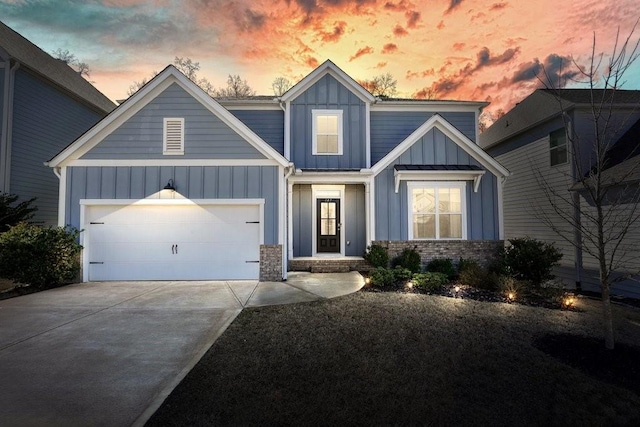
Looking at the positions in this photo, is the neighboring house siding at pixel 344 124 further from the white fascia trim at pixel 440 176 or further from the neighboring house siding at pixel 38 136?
the neighboring house siding at pixel 38 136

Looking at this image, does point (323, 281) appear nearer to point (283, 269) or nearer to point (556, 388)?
point (283, 269)

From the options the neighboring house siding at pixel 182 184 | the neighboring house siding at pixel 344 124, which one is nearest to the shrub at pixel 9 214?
the neighboring house siding at pixel 182 184

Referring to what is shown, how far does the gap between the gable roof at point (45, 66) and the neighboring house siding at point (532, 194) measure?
19650 millimetres

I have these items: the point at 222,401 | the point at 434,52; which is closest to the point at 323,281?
the point at 222,401

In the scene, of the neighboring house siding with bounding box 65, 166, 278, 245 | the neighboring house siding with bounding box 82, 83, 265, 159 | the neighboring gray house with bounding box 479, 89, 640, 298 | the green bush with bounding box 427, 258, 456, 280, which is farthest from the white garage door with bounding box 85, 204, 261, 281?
the neighboring gray house with bounding box 479, 89, 640, 298

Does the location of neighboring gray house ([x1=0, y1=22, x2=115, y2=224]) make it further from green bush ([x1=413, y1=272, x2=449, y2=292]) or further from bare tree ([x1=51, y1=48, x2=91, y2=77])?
green bush ([x1=413, y1=272, x2=449, y2=292])

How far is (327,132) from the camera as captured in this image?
1222 cm

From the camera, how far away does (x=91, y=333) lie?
5.09 metres

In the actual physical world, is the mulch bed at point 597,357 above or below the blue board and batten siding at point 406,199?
below

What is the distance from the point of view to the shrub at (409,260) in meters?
9.99

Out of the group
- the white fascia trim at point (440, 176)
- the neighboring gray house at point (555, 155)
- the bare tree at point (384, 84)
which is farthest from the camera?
the bare tree at point (384, 84)

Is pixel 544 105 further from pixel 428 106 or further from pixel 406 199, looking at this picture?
pixel 406 199

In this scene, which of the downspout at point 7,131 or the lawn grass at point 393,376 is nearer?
the lawn grass at point 393,376

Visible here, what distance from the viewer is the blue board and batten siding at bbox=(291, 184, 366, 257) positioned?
12.0 meters
